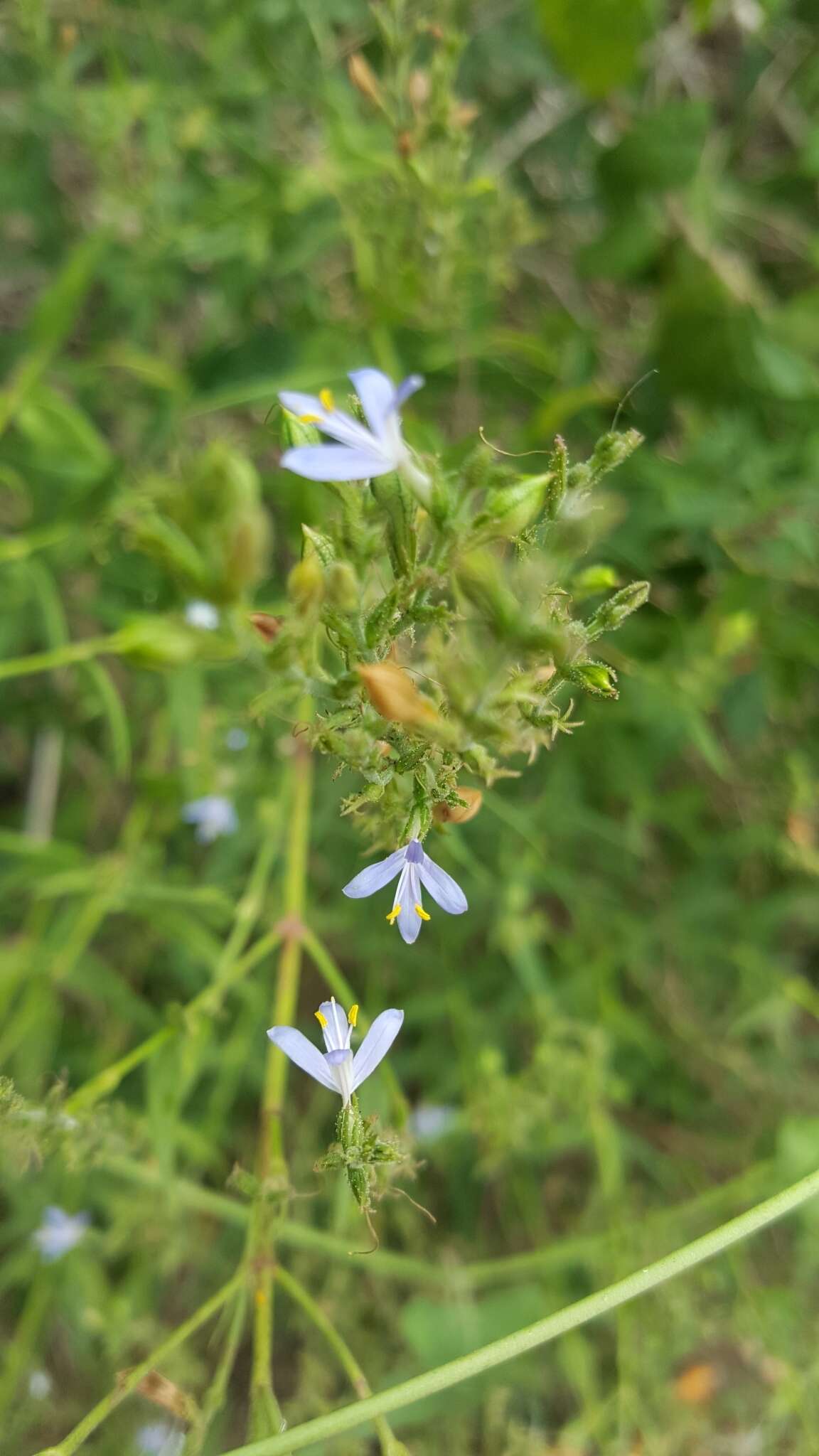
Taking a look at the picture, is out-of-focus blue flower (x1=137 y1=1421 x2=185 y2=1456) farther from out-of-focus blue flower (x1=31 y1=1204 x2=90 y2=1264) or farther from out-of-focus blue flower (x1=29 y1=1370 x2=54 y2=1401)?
out-of-focus blue flower (x1=31 y1=1204 x2=90 y2=1264)

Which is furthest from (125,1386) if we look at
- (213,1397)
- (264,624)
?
(264,624)

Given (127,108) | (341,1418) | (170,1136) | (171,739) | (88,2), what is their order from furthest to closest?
(171,739) → (88,2) → (127,108) → (170,1136) → (341,1418)

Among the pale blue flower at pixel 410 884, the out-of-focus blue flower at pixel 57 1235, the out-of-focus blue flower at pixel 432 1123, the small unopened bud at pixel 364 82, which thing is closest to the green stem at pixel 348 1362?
the pale blue flower at pixel 410 884

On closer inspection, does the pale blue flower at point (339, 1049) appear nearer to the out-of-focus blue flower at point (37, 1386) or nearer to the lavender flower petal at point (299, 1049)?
the lavender flower petal at point (299, 1049)

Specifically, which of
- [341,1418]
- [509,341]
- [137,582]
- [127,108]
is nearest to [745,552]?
[509,341]

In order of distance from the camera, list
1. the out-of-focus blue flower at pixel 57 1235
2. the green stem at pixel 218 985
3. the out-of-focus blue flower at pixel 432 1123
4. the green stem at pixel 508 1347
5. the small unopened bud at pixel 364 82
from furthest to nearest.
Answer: the out-of-focus blue flower at pixel 432 1123 → the out-of-focus blue flower at pixel 57 1235 → the small unopened bud at pixel 364 82 → the green stem at pixel 218 985 → the green stem at pixel 508 1347

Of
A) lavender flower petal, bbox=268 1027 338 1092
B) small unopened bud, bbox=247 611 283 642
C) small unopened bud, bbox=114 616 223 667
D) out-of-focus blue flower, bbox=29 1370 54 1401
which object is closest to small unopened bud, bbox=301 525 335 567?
small unopened bud, bbox=247 611 283 642

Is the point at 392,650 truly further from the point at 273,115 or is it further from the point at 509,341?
the point at 273,115

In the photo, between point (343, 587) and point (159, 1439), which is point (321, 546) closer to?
point (343, 587)
